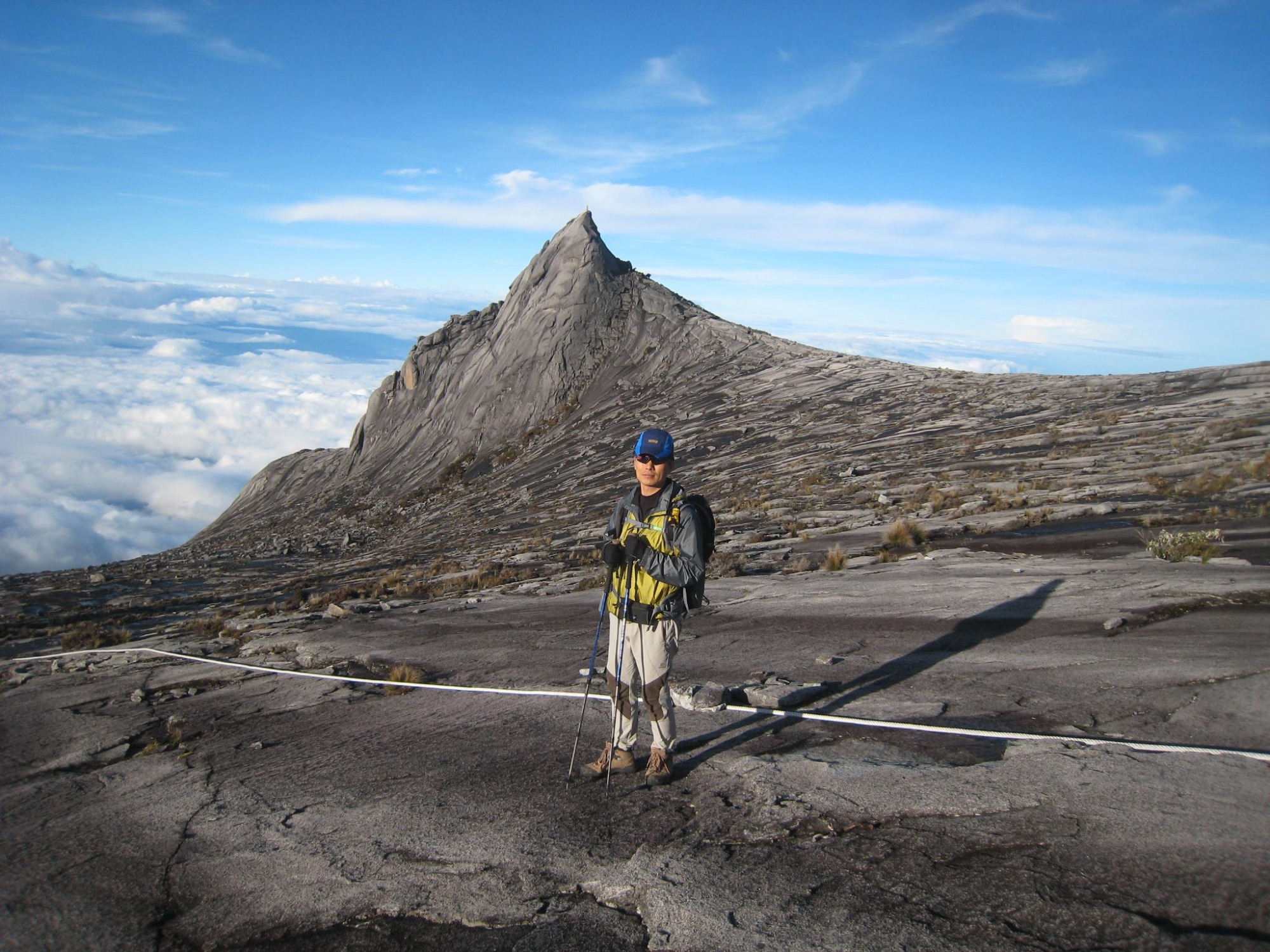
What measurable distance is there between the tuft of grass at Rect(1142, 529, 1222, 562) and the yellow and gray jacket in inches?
347

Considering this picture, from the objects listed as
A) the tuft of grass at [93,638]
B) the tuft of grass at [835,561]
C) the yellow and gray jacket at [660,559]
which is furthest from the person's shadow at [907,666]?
the tuft of grass at [93,638]

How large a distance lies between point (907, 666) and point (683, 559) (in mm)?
3871

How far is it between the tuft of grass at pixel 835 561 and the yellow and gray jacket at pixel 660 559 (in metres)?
8.06

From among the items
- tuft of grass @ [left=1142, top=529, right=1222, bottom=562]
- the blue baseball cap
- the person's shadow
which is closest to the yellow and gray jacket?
the blue baseball cap

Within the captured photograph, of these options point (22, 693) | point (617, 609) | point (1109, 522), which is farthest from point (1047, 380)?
point (22, 693)

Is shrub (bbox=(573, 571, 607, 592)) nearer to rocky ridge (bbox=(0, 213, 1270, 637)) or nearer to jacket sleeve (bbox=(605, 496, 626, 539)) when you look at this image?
rocky ridge (bbox=(0, 213, 1270, 637))

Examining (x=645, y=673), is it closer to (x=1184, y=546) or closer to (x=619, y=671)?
(x=619, y=671)

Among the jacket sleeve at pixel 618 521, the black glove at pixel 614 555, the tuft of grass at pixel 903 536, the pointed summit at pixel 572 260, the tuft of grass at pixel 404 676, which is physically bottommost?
the tuft of grass at pixel 404 676

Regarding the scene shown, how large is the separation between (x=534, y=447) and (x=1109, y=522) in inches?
1315

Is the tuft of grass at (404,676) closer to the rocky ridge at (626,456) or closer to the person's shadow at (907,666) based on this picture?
the person's shadow at (907,666)

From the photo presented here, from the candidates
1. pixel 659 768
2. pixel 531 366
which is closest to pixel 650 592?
pixel 659 768

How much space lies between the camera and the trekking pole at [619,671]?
546 cm

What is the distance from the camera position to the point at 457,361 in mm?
58250

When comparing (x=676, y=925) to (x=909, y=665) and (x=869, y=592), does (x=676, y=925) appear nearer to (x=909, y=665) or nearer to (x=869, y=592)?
(x=909, y=665)
